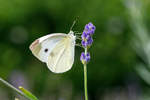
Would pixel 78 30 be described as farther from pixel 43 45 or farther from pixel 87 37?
pixel 87 37

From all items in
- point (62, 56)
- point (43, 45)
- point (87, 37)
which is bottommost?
point (62, 56)

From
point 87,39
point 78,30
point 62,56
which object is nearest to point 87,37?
point 87,39

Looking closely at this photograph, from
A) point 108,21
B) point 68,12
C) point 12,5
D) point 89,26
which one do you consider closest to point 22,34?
point 12,5

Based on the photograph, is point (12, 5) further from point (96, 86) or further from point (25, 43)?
point (96, 86)

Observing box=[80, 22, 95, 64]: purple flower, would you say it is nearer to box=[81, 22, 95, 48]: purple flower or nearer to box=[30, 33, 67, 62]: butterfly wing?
box=[81, 22, 95, 48]: purple flower

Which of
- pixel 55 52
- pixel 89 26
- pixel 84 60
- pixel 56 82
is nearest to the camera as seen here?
pixel 84 60

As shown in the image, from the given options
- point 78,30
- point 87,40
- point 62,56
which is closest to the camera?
point 87,40

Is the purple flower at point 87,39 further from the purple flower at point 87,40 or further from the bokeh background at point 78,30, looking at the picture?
the bokeh background at point 78,30
